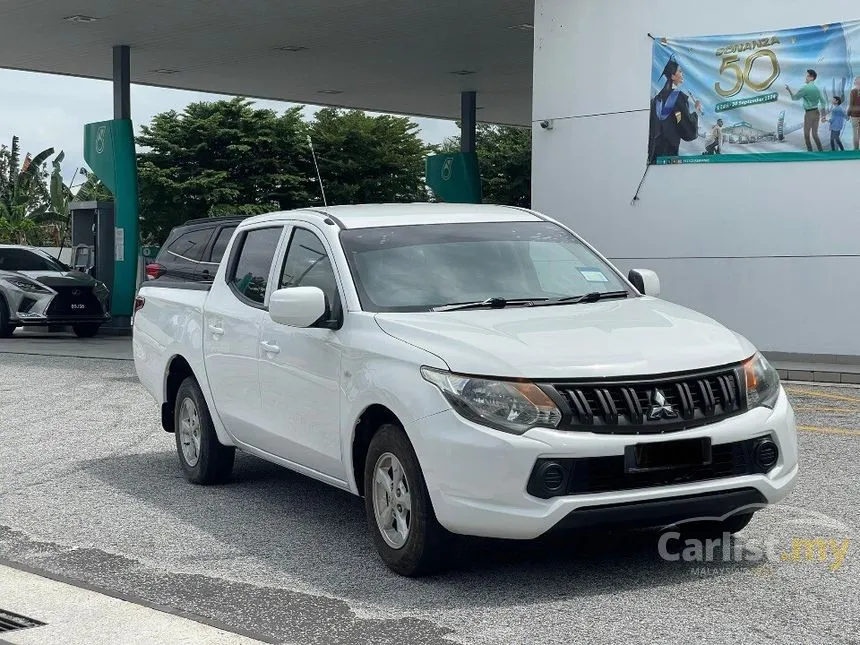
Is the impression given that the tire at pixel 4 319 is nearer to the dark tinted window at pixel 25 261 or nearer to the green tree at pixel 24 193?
the dark tinted window at pixel 25 261

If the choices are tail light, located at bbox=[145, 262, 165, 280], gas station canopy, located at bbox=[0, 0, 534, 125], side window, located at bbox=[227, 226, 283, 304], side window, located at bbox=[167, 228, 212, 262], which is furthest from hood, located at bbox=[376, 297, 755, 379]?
gas station canopy, located at bbox=[0, 0, 534, 125]

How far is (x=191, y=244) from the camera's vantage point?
14.8 m

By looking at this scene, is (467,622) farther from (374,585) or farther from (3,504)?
(3,504)

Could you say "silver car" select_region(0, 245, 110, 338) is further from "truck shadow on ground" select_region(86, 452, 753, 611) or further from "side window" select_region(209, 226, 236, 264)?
"truck shadow on ground" select_region(86, 452, 753, 611)

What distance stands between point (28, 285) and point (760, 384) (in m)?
20.7

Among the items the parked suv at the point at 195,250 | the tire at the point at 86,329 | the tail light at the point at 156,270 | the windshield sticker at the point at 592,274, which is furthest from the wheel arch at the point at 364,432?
the tire at the point at 86,329

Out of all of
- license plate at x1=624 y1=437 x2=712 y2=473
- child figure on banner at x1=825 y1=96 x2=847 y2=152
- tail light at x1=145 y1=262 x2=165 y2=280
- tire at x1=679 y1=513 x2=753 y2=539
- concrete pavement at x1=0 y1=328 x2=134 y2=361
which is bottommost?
concrete pavement at x1=0 y1=328 x2=134 y2=361

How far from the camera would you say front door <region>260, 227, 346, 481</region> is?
6430 millimetres

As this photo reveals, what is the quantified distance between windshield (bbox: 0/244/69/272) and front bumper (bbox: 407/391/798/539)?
69.4 feet

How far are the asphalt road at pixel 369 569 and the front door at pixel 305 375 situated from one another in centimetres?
50

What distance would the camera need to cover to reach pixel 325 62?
28.4 metres

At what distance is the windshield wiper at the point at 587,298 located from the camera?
21.5 ft

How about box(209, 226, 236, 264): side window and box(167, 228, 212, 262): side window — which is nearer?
box(209, 226, 236, 264): side window

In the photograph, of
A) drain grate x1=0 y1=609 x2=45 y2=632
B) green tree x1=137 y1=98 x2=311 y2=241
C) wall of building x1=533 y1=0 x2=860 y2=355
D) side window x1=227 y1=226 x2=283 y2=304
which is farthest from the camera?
green tree x1=137 y1=98 x2=311 y2=241
